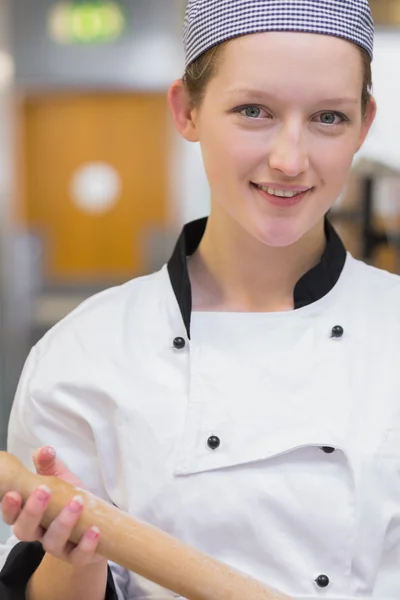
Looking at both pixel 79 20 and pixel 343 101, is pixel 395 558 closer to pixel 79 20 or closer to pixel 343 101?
pixel 343 101

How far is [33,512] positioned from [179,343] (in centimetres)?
34

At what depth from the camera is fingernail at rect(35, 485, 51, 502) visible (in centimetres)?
78

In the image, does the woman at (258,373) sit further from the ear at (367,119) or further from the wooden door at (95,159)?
the wooden door at (95,159)

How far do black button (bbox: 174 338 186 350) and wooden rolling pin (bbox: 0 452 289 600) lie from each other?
0.99 ft

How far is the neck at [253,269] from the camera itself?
1.11 m

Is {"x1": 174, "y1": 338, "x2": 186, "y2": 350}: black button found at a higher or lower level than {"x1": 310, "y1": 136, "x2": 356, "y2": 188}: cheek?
lower

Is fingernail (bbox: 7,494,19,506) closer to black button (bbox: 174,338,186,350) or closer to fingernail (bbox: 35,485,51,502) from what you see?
fingernail (bbox: 35,485,51,502)

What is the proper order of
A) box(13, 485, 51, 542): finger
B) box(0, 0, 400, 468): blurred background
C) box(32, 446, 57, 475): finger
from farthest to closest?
box(0, 0, 400, 468): blurred background < box(32, 446, 57, 475): finger < box(13, 485, 51, 542): finger

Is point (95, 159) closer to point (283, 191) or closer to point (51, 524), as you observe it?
point (283, 191)

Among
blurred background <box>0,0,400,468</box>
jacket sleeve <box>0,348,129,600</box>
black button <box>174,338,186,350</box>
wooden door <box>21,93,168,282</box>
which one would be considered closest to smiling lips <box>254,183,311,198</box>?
black button <box>174,338,186,350</box>

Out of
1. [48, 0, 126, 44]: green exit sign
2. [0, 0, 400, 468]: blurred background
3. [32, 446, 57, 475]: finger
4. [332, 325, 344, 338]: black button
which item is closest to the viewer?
[32, 446, 57, 475]: finger

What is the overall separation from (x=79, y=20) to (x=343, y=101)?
14.4 ft

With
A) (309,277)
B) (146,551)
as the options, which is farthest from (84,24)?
(146,551)

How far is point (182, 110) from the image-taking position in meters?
1.11
